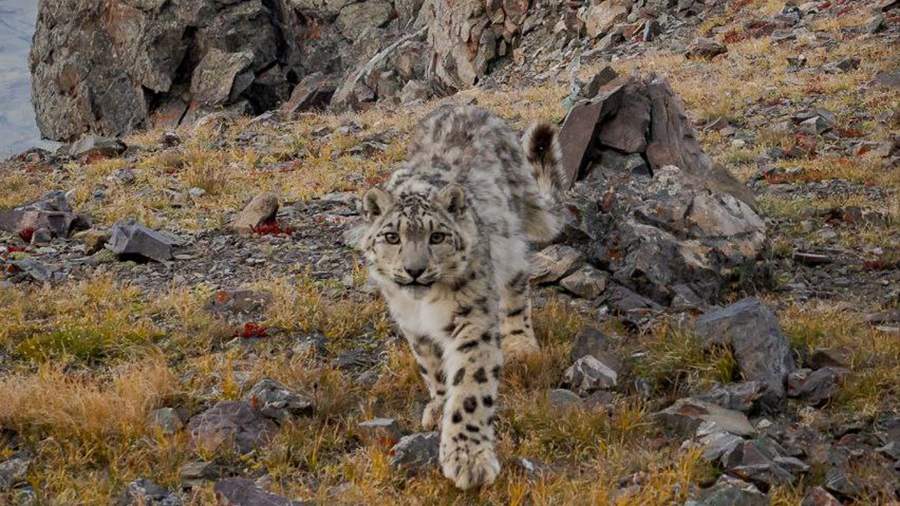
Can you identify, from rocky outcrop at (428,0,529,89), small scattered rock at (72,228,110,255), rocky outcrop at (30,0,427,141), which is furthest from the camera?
rocky outcrop at (30,0,427,141)

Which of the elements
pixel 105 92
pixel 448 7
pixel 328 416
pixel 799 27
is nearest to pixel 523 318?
pixel 328 416

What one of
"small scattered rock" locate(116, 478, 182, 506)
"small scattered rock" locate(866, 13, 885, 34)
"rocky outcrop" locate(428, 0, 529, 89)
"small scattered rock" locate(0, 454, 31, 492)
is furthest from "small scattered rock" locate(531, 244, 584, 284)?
"rocky outcrop" locate(428, 0, 529, 89)

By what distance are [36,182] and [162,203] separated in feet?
20.5

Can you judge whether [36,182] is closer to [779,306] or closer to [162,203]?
[162,203]

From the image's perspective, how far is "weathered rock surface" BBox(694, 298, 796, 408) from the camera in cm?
742

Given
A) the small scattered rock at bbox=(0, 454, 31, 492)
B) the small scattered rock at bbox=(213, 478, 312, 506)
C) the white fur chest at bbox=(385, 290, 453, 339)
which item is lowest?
the small scattered rock at bbox=(0, 454, 31, 492)

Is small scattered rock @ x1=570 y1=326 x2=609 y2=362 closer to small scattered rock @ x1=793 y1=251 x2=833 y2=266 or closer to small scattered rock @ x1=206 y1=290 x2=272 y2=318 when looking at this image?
small scattered rock @ x1=206 y1=290 x2=272 y2=318

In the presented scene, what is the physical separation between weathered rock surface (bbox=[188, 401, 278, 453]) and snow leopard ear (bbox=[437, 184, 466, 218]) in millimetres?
2410

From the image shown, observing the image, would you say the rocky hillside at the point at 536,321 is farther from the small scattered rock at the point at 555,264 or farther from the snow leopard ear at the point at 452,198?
the snow leopard ear at the point at 452,198

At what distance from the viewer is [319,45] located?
62312 millimetres

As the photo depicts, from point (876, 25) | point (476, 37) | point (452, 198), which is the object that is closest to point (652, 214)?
point (452, 198)

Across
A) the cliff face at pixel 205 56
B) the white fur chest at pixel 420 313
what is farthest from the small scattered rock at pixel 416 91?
the white fur chest at pixel 420 313

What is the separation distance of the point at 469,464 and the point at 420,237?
1871 millimetres

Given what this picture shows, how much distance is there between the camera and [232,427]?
6883 mm
